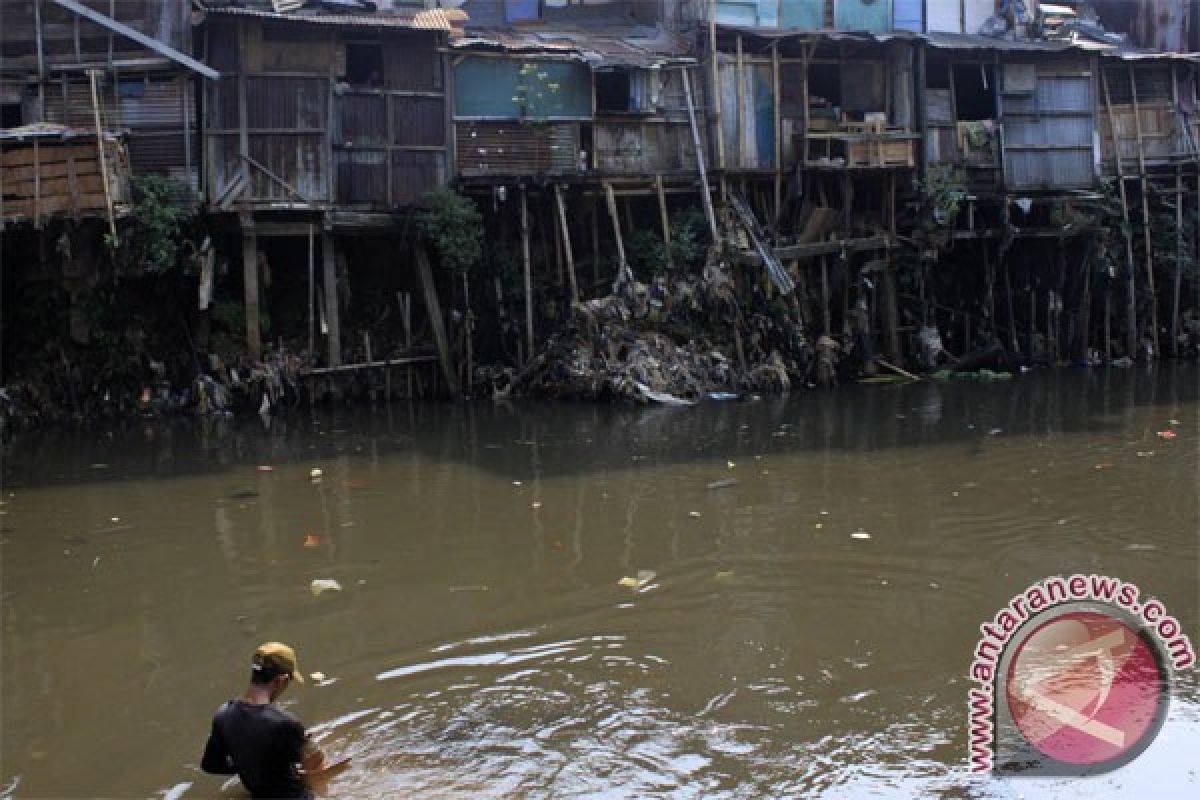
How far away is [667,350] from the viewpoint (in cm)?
1792

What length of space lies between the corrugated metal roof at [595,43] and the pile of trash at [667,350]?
3624mm

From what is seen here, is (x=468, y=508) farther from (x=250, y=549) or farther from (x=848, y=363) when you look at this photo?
(x=848, y=363)

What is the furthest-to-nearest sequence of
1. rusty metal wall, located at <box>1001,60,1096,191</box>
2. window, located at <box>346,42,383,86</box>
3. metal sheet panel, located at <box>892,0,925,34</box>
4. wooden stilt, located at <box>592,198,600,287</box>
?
rusty metal wall, located at <box>1001,60,1096,191</box> < metal sheet panel, located at <box>892,0,925,34</box> < wooden stilt, located at <box>592,198,600,287</box> < window, located at <box>346,42,383,86</box>

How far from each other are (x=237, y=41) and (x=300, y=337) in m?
4.48

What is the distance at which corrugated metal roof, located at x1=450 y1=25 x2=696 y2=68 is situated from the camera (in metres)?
18.5

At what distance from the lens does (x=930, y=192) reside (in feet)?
65.6

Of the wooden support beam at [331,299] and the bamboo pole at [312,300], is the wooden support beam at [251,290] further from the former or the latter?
the wooden support beam at [331,299]

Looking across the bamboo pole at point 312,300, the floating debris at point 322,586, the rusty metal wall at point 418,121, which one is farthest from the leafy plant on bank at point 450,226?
the floating debris at point 322,586

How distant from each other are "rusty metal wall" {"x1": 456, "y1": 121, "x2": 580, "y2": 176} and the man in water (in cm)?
1432

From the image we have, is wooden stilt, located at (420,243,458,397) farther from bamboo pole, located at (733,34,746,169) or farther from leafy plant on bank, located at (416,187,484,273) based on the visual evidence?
bamboo pole, located at (733,34,746,169)

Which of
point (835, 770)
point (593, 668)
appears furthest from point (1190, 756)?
point (593, 668)

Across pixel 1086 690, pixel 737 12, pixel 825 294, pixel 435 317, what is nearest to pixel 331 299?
pixel 435 317

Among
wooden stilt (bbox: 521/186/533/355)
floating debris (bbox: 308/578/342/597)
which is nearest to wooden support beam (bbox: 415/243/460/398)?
wooden stilt (bbox: 521/186/533/355)

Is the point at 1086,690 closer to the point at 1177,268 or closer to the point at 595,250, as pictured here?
the point at 595,250
